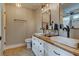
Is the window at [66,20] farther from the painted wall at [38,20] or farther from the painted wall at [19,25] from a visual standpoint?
the painted wall at [19,25]

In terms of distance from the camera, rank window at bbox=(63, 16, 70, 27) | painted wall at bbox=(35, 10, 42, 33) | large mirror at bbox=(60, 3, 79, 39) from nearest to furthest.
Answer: large mirror at bbox=(60, 3, 79, 39), window at bbox=(63, 16, 70, 27), painted wall at bbox=(35, 10, 42, 33)

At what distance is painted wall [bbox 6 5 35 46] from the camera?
7.07 feet

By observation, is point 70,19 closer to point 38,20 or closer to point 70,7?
point 70,7

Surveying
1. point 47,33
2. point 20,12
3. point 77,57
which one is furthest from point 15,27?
point 77,57

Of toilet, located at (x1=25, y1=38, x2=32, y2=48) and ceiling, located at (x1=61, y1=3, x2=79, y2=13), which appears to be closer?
ceiling, located at (x1=61, y1=3, x2=79, y2=13)

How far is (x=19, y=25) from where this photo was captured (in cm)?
227

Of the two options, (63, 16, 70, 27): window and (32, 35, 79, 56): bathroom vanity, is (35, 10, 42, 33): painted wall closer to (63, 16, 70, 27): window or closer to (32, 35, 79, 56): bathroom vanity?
(32, 35, 79, 56): bathroom vanity

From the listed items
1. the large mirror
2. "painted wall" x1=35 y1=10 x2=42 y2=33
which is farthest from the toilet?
the large mirror

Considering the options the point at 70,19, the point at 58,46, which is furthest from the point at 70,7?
the point at 58,46

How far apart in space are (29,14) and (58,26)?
2.64 feet

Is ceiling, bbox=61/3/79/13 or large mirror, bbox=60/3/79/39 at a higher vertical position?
ceiling, bbox=61/3/79/13

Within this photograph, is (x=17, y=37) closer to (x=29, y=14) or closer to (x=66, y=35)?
(x=29, y=14)

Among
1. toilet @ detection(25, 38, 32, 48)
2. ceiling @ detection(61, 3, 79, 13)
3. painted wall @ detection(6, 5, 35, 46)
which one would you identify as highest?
ceiling @ detection(61, 3, 79, 13)

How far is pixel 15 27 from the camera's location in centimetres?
228
